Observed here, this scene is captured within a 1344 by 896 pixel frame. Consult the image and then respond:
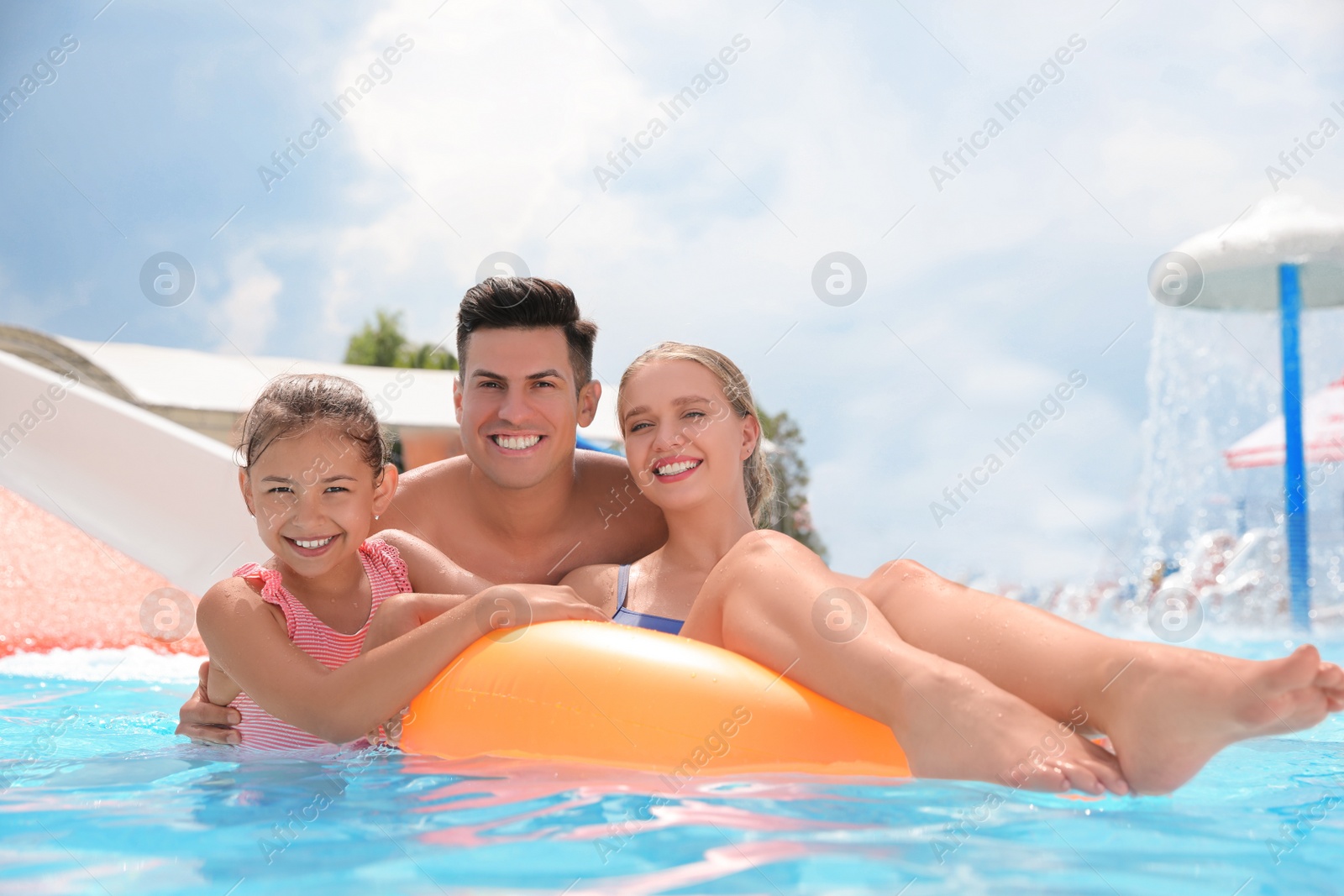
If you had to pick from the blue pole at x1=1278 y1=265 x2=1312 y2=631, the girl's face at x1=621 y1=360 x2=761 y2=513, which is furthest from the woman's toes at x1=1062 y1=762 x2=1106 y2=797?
the blue pole at x1=1278 y1=265 x2=1312 y2=631

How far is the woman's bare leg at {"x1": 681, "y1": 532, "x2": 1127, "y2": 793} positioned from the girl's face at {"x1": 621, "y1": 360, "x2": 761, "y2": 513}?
52cm

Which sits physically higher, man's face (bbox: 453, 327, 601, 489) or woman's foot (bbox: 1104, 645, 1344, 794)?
man's face (bbox: 453, 327, 601, 489)

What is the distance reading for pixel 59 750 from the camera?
2869 millimetres

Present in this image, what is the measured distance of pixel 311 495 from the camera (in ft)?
7.88

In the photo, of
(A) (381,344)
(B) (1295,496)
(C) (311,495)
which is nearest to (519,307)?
(C) (311,495)

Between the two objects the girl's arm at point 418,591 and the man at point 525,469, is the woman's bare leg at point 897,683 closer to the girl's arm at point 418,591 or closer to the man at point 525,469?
the girl's arm at point 418,591

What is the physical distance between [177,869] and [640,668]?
0.92 m

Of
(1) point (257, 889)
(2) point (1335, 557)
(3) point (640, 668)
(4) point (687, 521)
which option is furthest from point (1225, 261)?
Result: (1) point (257, 889)

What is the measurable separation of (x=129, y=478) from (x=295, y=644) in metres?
7.02

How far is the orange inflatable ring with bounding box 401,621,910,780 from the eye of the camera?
80.9 inches

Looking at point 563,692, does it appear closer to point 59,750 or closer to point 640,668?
point 640,668

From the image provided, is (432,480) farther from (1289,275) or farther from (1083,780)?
(1289,275)

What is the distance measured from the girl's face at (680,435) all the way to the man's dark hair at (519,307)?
45cm

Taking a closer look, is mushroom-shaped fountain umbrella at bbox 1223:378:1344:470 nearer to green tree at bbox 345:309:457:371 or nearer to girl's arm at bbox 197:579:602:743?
girl's arm at bbox 197:579:602:743
